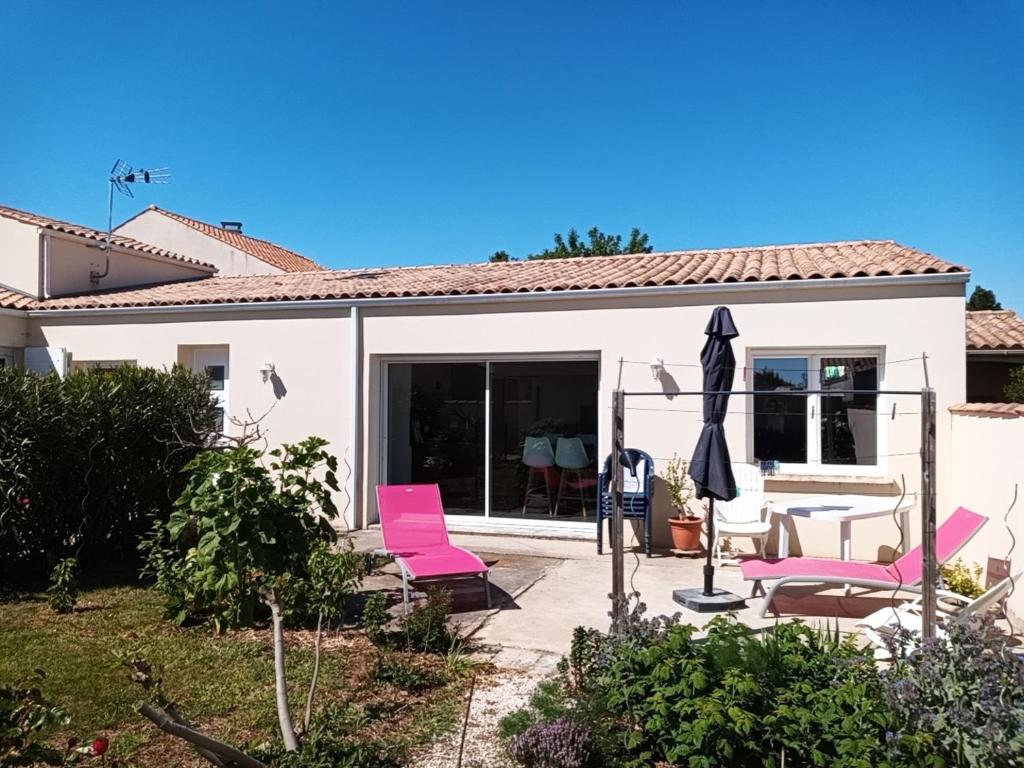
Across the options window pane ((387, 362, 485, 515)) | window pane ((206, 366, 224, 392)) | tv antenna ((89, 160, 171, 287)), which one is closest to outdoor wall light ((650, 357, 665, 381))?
window pane ((387, 362, 485, 515))

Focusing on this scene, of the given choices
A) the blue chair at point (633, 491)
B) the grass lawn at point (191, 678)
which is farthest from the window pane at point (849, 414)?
the grass lawn at point (191, 678)

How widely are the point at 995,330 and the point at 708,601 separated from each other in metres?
11.6

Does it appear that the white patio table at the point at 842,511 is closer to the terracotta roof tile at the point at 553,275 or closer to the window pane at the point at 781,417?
the window pane at the point at 781,417

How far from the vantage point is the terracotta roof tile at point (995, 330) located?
13.5m

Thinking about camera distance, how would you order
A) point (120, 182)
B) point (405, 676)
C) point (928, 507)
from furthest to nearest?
point (120, 182) < point (405, 676) < point (928, 507)

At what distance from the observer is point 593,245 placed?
160ft

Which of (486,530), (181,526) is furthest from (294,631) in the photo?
(486,530)

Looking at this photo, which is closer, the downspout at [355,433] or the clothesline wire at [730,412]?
the clothesline wire at [730,412]

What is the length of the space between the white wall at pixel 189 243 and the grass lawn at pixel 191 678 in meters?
16.3

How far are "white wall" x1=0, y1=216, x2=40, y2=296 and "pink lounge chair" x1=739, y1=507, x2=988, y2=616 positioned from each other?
49.1 ft

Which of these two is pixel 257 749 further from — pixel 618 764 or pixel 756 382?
pixel 756 382

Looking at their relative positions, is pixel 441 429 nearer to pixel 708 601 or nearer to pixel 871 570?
pixel 708 601

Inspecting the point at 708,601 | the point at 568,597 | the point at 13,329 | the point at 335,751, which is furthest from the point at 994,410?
the point at 13,329

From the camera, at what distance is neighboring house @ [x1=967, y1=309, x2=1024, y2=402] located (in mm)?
13484
